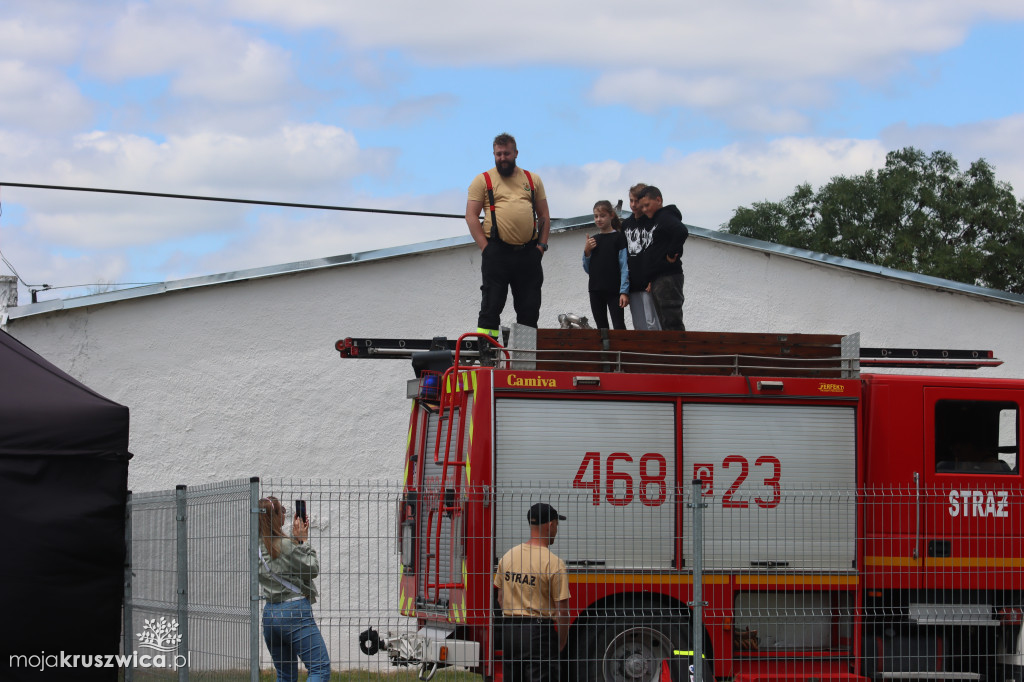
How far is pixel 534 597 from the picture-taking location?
24.6ft

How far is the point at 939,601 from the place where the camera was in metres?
8.87

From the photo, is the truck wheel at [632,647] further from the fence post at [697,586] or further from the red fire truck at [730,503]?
the fence post at [697,586]

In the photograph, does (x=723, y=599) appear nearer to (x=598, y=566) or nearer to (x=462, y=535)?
(x=598, y=566)

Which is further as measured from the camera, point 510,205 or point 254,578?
point 510,205

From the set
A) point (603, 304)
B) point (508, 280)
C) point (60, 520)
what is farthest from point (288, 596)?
point (603, 304)

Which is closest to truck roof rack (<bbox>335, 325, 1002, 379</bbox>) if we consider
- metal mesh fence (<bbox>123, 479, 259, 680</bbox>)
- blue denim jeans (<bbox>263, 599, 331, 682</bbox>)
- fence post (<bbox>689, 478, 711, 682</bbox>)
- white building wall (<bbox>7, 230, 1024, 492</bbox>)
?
fence post (<bbox>689, 478, 711, 682</bbox>)

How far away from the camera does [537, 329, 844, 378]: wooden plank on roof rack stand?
8.63 meters

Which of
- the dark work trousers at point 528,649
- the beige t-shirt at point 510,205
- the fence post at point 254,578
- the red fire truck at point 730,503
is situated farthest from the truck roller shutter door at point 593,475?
the beige t-shirt at point 510,205

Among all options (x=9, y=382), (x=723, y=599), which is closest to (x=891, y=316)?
(x=723, y=599)

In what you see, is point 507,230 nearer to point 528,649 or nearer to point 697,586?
point 697,586

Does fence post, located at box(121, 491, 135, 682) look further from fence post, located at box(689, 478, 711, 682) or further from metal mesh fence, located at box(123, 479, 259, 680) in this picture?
fence post, located at box(689, 478, 711, 682)

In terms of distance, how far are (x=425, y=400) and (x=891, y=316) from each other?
306 inches

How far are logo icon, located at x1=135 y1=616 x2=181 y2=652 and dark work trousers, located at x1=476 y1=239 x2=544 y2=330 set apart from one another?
406cm

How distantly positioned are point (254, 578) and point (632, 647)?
2762 mm
